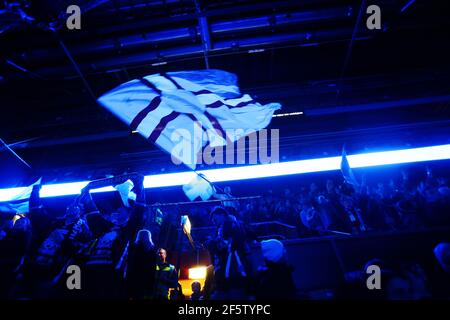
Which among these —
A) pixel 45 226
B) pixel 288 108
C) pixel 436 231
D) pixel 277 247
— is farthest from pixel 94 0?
pixel 436 231

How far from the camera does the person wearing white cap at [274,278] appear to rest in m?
3.84

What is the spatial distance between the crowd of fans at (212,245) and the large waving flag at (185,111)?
1666mm

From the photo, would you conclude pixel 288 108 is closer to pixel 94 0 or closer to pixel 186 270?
pixel 94 0

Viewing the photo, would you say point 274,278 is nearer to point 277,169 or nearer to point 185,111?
point 185,111

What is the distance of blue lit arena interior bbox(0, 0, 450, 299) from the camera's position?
17.1ft

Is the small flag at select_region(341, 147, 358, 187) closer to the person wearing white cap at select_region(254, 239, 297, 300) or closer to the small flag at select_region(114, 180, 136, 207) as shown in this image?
the person wearing white cap at select_region(254, 239, 297, 300)

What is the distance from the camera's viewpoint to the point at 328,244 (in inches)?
207

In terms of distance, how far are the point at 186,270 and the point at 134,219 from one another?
16.8 feet

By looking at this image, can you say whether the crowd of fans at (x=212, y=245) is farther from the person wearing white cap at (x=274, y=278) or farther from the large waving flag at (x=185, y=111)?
the large waving flag at (x=185, y=111)

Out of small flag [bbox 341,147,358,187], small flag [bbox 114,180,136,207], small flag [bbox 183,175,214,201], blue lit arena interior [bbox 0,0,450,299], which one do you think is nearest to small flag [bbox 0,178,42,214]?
blue lit arena interior [bbox 0,0,450,299]

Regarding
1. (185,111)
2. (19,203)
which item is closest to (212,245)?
(185,111)

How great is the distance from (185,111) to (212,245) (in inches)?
106

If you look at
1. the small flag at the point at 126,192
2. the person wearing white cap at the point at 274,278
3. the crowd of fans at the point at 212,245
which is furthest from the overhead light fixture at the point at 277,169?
the person wearing white cap at the point at 274,278
